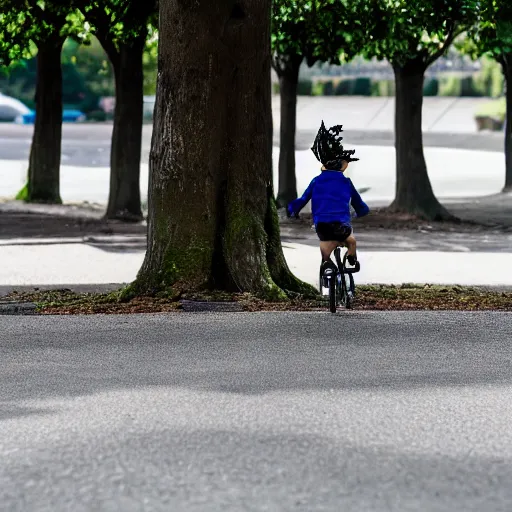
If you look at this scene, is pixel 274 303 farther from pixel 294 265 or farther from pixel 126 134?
pixel 126 134

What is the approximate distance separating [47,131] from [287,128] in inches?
194

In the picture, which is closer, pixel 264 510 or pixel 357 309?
pixel 264 510

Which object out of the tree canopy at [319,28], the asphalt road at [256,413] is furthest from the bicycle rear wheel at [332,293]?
the tree canopy at [319,28]

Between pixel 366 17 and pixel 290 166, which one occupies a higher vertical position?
pixel 366 17

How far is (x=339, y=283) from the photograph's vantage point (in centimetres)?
1268

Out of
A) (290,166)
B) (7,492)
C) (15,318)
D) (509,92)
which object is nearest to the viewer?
(7,492)

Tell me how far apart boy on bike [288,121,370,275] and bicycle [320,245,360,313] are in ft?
0.26

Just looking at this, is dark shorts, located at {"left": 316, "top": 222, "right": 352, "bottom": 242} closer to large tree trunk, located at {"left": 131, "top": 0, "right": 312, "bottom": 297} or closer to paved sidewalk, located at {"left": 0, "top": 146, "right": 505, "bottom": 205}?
large tree trunk, located at {"left": 131, "top": 0, "right": 312, "bottom": 297}

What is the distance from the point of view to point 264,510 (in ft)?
18.9

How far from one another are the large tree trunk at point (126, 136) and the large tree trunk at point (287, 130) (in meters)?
3.76

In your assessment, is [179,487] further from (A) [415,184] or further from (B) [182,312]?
(A) [415,184]

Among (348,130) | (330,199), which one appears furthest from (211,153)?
(348,130)

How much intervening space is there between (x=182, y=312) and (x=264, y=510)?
6998 millimetres

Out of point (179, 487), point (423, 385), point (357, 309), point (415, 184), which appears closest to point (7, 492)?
point (179, 487)
